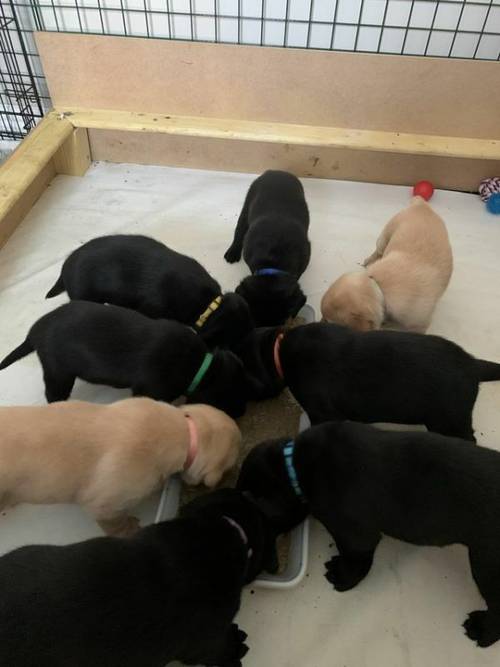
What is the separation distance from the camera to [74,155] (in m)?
3.15

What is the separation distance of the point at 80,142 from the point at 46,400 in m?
1.88

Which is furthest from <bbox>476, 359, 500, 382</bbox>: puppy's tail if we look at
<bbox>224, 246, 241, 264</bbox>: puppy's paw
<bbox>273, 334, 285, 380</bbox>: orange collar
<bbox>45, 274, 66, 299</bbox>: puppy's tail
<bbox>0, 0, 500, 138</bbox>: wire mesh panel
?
<bbox>0, 0, 500, 138</bbox>: wire mesh panel

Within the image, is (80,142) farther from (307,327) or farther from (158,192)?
(307,327)

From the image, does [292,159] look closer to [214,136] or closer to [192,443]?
[214,136]

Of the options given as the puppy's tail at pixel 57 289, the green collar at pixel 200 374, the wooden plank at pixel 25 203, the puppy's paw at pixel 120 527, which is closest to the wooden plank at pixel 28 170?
the wooden plank at pixel 25 203

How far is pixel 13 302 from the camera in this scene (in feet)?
7.77

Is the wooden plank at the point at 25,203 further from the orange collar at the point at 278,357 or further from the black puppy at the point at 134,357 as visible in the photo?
the orange collar at the point at 278,357

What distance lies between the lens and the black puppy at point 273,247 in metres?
2.13

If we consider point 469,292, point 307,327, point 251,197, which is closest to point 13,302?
point 251,197

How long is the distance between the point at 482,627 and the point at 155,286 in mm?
1535

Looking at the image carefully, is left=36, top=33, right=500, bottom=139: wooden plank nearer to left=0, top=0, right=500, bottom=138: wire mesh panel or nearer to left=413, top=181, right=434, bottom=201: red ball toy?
left=0, top=0, right=500, bottom=138: wire mesh panel

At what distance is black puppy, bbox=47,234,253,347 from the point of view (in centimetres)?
197

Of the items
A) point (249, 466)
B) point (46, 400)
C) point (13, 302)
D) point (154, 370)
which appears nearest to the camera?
point (249, 466)

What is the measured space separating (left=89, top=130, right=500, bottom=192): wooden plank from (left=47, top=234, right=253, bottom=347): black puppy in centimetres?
136
